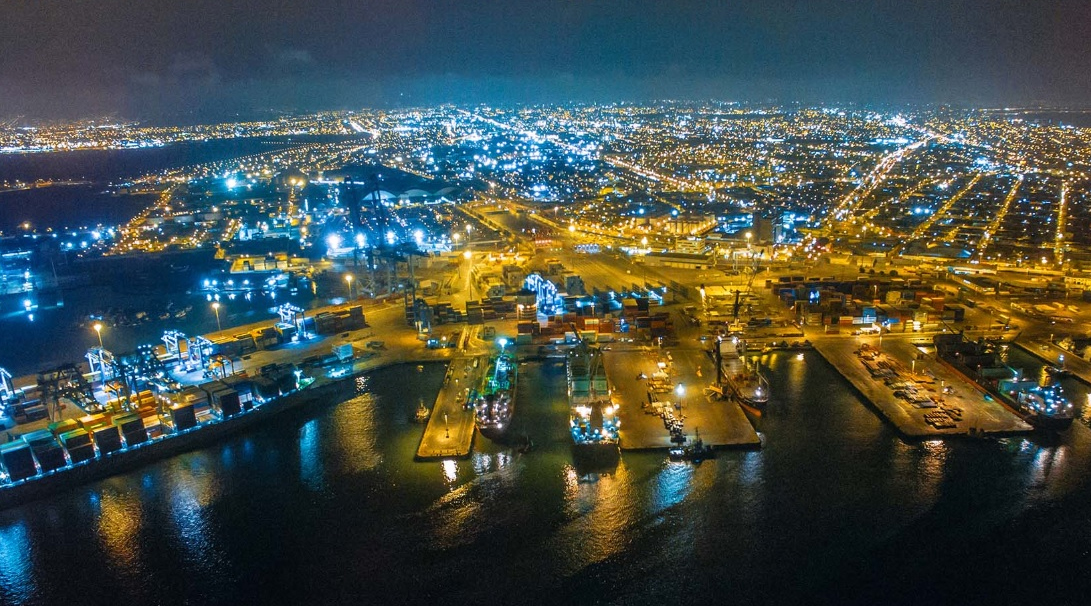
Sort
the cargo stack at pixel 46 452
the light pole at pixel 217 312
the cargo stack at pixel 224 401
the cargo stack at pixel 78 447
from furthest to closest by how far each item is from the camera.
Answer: the light pole at pixel 217 312
the cargo stack at pixel 224 401
the cargo stack at pixel 78 447
the cargo stack at pixel 46 452

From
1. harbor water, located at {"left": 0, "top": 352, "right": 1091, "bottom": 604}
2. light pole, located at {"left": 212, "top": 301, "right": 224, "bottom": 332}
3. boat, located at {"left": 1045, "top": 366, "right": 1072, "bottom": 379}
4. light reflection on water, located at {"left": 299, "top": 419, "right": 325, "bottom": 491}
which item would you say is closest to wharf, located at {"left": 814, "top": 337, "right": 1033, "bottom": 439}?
harbor water, located at {"left": 0, "top": 352, "right": 1091, "bottom": 604}

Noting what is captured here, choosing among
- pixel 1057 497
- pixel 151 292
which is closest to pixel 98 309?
pixel 151 292

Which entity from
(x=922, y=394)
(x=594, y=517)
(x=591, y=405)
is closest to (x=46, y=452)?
(x=594, y=517)

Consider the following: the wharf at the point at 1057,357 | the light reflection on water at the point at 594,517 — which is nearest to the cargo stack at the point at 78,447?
the light reflection on water at the point at 594,517

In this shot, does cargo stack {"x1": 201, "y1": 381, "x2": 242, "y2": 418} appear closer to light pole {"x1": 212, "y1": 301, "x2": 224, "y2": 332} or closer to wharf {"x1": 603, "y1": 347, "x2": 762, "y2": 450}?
light pole {"x1": 212, "y1": 301, "x2": 224, "y2": 332}

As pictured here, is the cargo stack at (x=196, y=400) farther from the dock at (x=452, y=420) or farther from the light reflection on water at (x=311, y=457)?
the dock at (x=452, y=420)

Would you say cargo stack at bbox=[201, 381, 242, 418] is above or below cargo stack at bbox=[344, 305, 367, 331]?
below
